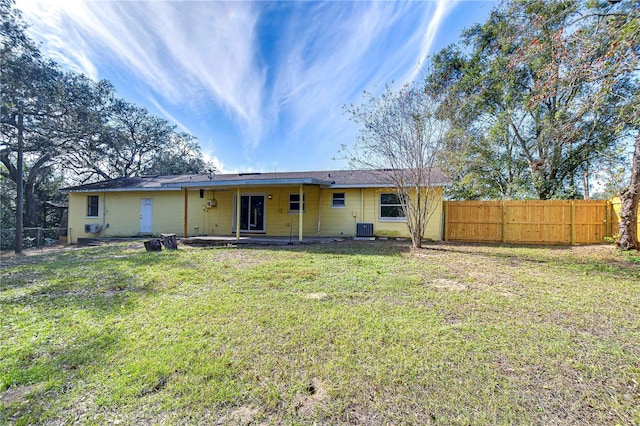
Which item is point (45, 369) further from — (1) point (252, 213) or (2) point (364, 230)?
(1) point (252, 213)

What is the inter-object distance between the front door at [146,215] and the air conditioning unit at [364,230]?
10.7 m

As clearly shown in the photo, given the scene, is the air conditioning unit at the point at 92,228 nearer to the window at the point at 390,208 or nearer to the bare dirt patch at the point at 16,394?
the window at the point at 390,208

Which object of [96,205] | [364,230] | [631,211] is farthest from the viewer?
[96,205]

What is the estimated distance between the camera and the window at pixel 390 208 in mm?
11484

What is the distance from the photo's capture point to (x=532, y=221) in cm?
1082

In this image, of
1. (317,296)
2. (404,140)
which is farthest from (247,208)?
(317,296)

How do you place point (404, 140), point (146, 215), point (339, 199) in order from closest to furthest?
point (404, 140), point (339, 199), point (146, 215)

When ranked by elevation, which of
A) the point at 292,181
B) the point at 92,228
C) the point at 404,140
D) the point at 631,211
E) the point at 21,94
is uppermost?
the point at 21,94

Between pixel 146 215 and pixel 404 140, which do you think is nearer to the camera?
pixel 404 140

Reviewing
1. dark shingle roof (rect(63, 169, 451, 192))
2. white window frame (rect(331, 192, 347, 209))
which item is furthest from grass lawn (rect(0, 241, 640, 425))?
white window frame (rect(331, 192, 347, 209))

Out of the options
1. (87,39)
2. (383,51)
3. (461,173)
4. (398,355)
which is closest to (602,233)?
(461,173)

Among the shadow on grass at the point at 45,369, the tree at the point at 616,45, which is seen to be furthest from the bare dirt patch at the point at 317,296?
the tree at the point at 616,45

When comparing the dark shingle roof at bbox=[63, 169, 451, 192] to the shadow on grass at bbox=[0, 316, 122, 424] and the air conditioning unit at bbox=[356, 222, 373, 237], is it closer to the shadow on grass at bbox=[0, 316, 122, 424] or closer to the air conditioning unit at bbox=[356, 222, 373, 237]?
the air conditioning unit at bbox=[356, 222, 373, 237]

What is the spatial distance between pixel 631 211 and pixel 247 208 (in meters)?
14.1
